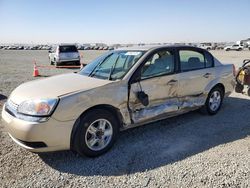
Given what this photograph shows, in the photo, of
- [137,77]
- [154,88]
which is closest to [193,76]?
[154,88]

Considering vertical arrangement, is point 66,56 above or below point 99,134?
above

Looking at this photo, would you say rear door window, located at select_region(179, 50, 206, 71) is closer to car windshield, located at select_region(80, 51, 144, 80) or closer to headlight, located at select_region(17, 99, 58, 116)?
car windshield, located at select_region(80, 51, 144, 80)

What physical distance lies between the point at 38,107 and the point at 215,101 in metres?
4.07

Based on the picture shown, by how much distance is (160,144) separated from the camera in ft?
14.3

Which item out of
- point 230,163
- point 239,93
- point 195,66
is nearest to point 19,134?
point 230,163

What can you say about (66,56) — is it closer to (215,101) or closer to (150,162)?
(215,101)

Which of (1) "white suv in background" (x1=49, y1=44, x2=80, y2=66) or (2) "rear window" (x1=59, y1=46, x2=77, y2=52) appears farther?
(2) "rear window" (x1=59, y1=46, x2=77, y2=52)

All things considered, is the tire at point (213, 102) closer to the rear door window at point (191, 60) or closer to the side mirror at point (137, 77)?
the rear door window at point (191, 60)

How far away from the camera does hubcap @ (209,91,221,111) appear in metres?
5.85

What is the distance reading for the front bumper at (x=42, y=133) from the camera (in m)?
3.44

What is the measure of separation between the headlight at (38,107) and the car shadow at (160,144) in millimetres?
809

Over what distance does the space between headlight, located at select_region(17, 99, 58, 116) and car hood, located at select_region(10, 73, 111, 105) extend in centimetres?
11

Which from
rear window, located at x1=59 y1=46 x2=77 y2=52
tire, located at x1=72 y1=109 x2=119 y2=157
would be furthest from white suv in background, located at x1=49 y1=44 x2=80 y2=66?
tire, located at x1=72 y1=109 x2=119 y2=157

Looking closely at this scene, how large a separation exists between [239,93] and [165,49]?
418cm
